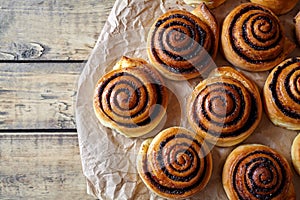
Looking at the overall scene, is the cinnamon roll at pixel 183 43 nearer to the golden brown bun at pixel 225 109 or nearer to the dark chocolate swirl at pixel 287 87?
the golden brown bun at pixel 225 109

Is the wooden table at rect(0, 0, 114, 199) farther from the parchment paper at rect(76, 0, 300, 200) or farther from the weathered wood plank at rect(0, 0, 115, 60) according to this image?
the parchment paper at rect(76, 0, 300, 200)

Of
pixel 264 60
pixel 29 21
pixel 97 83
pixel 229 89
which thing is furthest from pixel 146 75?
pixel 29 21

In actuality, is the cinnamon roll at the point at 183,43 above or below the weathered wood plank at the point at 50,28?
above

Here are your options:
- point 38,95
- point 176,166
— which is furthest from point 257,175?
point 38,95

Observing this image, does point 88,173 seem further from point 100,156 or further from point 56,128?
point 56,128

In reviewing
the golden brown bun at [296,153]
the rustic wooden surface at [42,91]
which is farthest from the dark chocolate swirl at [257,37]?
the rustic wooden surface at [42,91]

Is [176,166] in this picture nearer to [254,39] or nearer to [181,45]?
[181,45]

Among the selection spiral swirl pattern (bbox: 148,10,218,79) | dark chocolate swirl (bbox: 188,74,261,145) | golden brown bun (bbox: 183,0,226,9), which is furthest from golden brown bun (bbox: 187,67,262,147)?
golden brown bun (bbox: 183,0,226,9)

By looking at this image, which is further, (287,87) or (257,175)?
(287,87)
